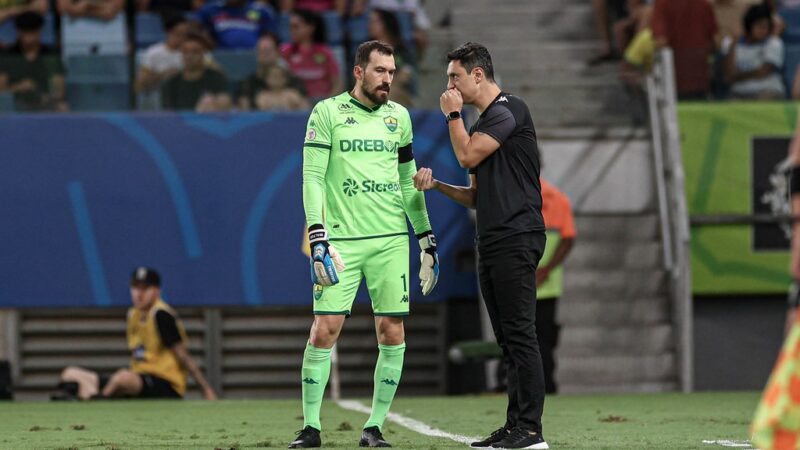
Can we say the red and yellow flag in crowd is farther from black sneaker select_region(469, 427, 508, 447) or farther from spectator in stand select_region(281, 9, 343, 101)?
spectator in stand select_region(281, 9, 343, 101)

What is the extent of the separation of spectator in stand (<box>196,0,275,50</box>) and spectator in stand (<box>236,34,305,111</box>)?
2.11 feet

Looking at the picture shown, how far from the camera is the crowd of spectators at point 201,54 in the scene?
1542 cm

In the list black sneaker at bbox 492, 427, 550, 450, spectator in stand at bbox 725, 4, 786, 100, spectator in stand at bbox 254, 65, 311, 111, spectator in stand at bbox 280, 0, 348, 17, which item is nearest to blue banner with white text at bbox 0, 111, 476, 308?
spectator in stand at bbox 254, 65, 311, 111

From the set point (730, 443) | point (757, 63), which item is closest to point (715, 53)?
point (757, 63)

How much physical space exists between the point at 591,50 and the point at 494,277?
10.9m

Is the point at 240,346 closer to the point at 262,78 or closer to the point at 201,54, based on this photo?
the point at 262,78

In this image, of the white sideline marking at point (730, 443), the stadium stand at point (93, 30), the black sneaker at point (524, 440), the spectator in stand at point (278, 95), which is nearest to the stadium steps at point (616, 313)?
the spectator in stand at point (278, 95)

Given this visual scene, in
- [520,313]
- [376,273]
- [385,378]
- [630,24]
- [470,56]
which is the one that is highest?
[630,24]

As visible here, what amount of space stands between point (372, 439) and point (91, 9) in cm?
996

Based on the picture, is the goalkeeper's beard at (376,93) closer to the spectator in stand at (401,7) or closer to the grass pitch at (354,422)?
the grass pitch at (354,422)

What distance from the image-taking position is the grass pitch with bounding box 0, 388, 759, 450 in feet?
27.0

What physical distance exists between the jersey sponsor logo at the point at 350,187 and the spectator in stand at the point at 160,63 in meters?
7.93

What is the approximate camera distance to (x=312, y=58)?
15.7 meters

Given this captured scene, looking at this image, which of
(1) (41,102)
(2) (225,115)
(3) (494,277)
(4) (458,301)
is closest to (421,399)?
(4) (458,301)
